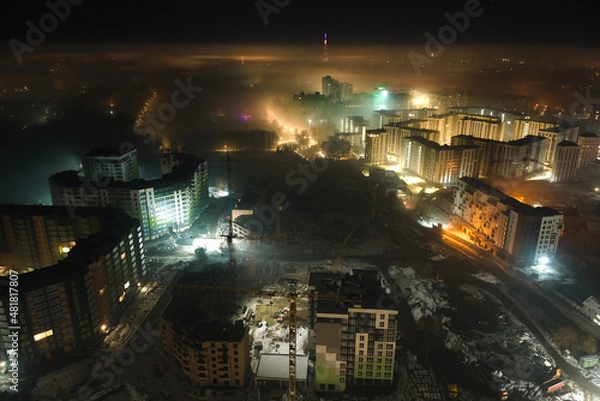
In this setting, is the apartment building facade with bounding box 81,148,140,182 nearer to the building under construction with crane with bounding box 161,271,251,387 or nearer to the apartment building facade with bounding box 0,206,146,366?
the apartment building facade with bounding box 0,206,146,366

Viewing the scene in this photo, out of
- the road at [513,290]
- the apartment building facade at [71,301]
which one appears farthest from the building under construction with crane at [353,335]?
the apartment building facade at [71,301]

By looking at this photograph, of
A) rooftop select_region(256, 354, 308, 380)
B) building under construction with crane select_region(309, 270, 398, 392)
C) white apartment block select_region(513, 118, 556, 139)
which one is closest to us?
building under construction with crane select_region(309, 270, 398, 392)

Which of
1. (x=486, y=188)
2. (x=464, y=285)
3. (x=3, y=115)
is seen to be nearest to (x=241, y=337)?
(x=464, y=285)

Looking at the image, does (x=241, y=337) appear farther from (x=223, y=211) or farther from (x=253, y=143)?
(x=253, y=143)

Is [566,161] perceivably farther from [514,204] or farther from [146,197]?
[146,197]

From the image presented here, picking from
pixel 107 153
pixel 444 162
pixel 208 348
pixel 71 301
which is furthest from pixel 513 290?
pixel 107 153

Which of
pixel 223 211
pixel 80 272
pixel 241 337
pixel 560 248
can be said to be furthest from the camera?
pixel 223 211

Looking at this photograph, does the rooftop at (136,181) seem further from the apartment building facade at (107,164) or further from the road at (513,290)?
the road at (513,290)

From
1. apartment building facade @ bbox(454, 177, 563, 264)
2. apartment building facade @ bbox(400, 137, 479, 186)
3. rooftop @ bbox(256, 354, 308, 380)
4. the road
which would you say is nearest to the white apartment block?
apartment building facade @ bbox(400, 137, 479, 186)
